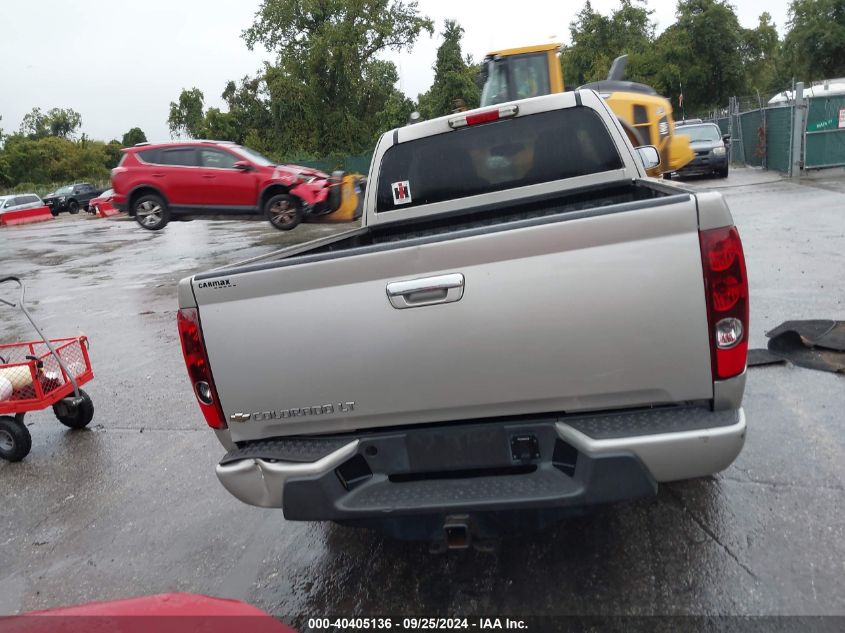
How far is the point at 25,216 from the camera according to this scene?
3744cm

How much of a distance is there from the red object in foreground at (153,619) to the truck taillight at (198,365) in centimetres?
132

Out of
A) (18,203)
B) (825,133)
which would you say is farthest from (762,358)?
(18,203)

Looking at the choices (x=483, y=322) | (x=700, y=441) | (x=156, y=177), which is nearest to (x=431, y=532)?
(x=483, y=322)

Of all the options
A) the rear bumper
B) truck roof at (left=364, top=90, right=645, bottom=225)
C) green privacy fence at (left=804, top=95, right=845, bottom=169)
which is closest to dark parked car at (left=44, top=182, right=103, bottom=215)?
green privacy fence at (left=804, top=95, right=845, bottom=169)

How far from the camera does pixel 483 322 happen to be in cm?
258

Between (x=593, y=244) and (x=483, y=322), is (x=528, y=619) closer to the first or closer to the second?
(x=483, y=322)

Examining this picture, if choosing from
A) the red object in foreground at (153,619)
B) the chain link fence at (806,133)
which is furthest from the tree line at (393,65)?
the red object in foreground at (153,619)

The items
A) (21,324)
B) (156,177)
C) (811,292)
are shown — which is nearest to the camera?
(811,292)

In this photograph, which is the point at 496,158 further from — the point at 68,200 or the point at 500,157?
the point at 68,200

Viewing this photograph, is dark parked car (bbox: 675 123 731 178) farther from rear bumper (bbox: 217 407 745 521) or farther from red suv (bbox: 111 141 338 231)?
rear bumper (bbox: 217 407 745 521)

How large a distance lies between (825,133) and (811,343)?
15913 millimetres

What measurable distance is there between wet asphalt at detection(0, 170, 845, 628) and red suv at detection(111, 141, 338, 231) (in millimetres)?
7431

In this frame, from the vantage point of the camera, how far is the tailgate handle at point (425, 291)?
257cm

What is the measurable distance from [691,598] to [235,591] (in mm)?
2014
